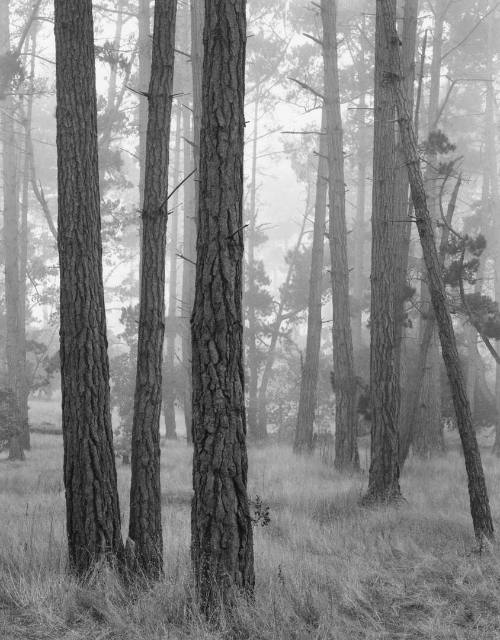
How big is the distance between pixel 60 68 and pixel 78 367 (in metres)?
2.23

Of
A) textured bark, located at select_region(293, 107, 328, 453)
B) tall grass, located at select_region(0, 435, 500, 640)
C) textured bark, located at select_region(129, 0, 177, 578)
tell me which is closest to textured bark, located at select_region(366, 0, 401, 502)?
tall grass, located at select_region(0, 435, 500, 640)

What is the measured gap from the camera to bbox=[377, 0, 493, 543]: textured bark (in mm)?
7008

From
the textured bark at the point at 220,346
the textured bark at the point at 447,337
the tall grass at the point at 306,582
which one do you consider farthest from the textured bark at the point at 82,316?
the textured bark at the point at 447,337

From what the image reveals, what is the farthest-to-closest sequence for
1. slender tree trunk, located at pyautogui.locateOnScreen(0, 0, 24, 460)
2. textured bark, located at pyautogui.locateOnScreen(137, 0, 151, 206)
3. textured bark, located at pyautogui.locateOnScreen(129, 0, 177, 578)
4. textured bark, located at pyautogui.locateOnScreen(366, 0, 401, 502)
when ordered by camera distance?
textured bark, located at pyautogui.locateOnScreen(137, 0, 151, 206)
slender tree trunk, located at pyautogui.locateOnScreen(0, 0, 24, 460)
textured bark, located at pyautogui.locateOnScreen(366, 0, 401, 502)
textured bark, located at pyautogui.locateOnScreen(129, 0, 177, 578)

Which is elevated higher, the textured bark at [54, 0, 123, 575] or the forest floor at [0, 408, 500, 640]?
the textured bark at [54, 0, 123, 575]

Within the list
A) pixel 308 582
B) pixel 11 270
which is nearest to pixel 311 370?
pixel 11 270

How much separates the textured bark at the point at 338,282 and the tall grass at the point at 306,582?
2.71m

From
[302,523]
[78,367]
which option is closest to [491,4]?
[302,523]

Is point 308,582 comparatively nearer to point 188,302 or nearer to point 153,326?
point 153,326

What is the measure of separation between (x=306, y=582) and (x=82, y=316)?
2.45m

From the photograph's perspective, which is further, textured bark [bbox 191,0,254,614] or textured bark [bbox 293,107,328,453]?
textured bark [bbox 293,107,328,453]

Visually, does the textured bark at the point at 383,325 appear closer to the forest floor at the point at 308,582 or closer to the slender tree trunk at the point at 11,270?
the forest floor at the point at 308,582

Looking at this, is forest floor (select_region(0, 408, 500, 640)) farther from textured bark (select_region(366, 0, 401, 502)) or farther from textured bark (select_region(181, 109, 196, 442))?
textured bark (select_region(181, 109, 196, 442))

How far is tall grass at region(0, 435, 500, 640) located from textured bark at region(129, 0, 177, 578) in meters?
0.42
